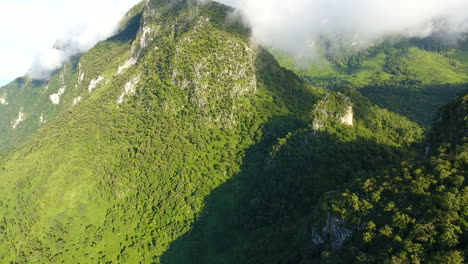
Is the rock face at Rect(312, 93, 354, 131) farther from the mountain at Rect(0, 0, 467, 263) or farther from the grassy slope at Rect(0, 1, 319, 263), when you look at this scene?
the grassy slope at Rect(0, 1, 319, 263)

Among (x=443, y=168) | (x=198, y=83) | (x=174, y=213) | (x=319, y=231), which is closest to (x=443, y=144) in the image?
(x=443, y=168)

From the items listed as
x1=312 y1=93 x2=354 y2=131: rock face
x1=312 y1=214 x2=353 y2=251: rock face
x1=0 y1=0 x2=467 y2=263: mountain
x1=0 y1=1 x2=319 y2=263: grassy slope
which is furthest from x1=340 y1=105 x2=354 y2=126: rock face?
x1=312 y1=214 x2=353 y2=251: rock face

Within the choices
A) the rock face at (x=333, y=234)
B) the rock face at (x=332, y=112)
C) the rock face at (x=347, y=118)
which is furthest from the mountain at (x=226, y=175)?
the rock face at (x=347, y=118)

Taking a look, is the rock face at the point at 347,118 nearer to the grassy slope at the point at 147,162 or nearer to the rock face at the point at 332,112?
the rock face at the point at 332,112

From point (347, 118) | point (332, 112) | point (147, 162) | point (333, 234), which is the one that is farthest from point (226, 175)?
point (333, 234)

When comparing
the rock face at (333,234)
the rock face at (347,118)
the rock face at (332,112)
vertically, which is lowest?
the rock face at (347,118)
